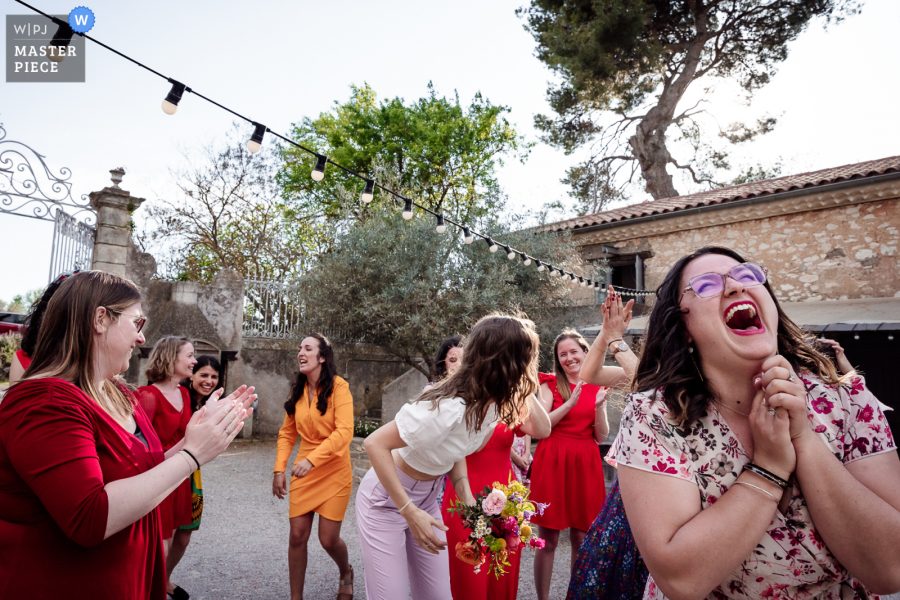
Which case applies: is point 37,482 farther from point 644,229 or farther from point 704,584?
point 644,229

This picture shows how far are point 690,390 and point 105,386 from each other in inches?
78.5

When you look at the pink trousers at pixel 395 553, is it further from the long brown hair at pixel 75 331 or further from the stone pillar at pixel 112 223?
the stone pillar at pixel 112 223

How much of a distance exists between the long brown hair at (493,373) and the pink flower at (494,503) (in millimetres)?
338

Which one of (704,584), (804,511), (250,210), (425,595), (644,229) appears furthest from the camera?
(250,210)

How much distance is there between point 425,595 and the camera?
286 cm

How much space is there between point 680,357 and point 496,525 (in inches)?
61.4

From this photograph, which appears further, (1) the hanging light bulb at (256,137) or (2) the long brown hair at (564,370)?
(1) the hanging light bulb at (256,137)

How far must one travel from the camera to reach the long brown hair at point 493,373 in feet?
9.08

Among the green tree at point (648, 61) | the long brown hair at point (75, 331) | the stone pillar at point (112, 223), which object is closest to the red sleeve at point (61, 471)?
the long brown hair at point (75, 331)

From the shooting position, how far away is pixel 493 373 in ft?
9.22

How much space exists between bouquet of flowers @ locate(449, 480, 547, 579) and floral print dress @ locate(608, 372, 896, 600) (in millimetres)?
1252

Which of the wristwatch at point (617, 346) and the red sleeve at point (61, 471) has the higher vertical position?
the wristwatch at point (617, 346)

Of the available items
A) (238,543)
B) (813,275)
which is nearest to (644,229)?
(813,275)

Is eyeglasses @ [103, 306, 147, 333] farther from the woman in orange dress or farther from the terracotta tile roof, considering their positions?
the terracotta tile roof
